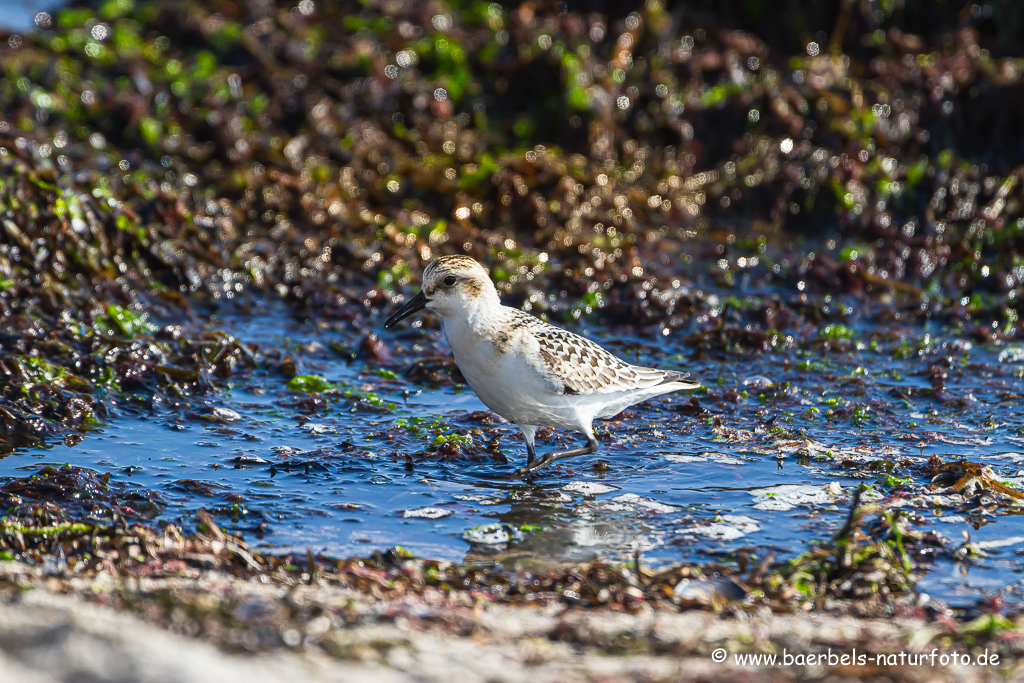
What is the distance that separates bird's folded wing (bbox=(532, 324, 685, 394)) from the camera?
545cm

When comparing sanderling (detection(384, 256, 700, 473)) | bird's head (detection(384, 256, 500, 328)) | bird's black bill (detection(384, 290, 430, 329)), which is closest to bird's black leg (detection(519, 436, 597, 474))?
sanderling (detection(384, 256, 700, 473))

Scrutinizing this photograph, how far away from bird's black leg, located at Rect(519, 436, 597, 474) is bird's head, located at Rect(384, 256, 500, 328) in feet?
2.88

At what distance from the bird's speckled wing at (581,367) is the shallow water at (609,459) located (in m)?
0.42

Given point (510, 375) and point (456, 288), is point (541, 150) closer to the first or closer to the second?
point (456, 288)

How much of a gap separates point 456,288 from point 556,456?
105 centimetres

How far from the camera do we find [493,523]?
491cm

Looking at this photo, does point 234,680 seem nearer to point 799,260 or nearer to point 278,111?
point 799,260

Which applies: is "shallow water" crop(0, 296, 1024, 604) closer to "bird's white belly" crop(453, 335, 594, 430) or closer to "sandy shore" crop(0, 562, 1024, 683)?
"bird's white belly" crop(453, 335, 594, 430)

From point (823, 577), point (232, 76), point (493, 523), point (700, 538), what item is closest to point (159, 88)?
point (232, 76)

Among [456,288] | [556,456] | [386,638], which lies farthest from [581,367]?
[386,638]

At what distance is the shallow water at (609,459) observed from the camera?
472 cm

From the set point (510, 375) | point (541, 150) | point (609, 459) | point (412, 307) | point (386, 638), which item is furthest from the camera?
point (541, 150)

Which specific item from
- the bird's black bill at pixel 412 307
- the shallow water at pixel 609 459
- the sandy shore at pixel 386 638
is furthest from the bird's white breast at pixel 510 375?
the sandy shore at pixel 386 638

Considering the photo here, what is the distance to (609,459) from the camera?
19.1ft
